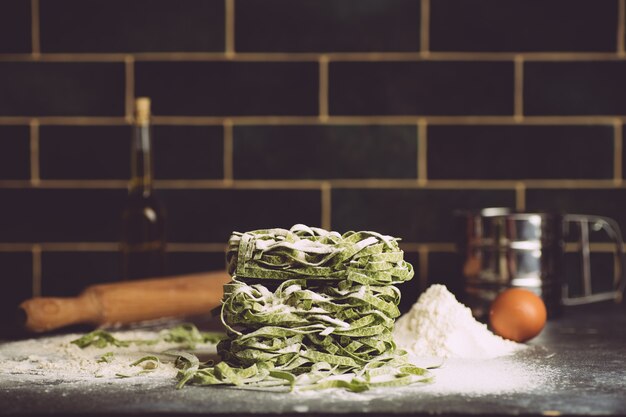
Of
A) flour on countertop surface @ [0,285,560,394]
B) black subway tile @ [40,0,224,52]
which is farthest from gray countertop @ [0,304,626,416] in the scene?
black subway tile @ [40,0,224,52]

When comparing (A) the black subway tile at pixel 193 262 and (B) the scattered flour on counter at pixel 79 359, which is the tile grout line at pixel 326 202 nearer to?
(A) the black subway tile at pixel 193 262

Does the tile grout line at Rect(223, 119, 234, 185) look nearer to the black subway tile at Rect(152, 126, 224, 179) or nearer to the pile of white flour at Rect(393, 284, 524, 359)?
the black subway tile at Rect(152, 126, 224, 179)

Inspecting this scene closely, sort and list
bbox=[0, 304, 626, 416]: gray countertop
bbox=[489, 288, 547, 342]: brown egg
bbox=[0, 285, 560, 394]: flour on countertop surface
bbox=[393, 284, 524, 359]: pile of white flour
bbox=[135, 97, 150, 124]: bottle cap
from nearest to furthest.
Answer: bbox=[0, 304, 626, 416]: gray countertop < bbox=[0, 285, 560, 394]: flour on countertop surface < bbox=[393, 284, 524, 359]: pile of white flour < bbox=[489, 288, 547, 342]: brown egg < bbox=[135, 97, 150, 124]: bottle cap

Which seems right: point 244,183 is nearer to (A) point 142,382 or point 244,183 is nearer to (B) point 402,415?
(A) point 142,382

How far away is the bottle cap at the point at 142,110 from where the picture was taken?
5.41 ft

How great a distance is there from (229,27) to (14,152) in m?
0.54

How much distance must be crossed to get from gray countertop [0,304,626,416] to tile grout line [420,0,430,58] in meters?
0.85

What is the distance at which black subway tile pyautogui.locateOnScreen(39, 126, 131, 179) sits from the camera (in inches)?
74.5

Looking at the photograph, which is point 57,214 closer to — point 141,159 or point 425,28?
point 141,159

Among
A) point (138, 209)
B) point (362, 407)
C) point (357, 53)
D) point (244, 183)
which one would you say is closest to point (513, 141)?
point (357, 53)

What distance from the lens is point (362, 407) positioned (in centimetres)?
94

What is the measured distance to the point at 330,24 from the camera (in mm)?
1868

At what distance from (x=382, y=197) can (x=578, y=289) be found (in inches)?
18.6

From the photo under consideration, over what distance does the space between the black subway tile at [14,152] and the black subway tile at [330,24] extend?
20.7 inches
